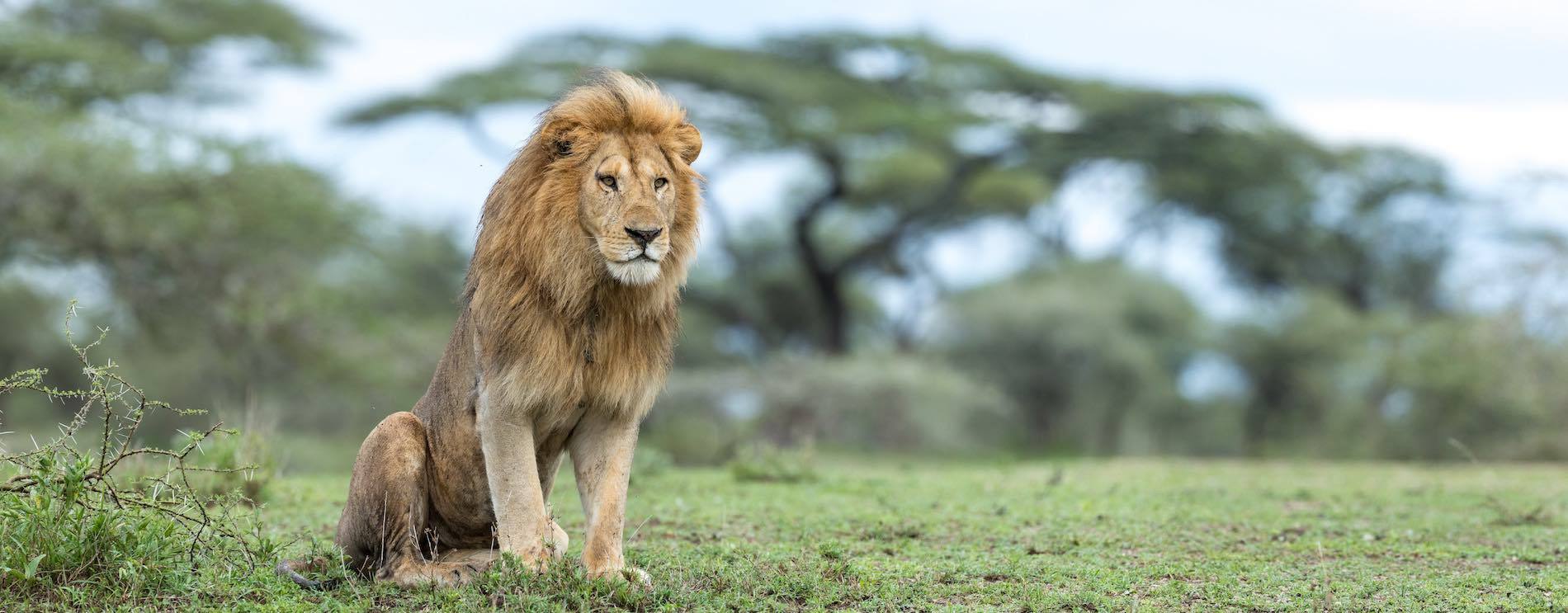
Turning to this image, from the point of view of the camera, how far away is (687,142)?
551 cm

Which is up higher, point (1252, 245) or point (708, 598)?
point (1252, 245)

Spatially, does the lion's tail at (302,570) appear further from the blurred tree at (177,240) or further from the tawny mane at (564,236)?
the blurred tree at (177,240)

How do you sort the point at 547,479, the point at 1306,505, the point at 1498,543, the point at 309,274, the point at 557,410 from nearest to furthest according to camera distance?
the point at 557,410
the point at 547,479
the point at 1498,543
the point at 1306,505
the point at 309,274

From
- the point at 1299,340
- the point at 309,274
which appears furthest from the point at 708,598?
the point at 1299,340

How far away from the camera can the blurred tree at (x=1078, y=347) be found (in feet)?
101

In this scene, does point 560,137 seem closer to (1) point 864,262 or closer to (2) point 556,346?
(2) point 556,346

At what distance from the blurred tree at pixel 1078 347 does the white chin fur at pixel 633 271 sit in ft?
82.7

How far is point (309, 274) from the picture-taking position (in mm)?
24875

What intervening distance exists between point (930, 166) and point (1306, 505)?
2223cm

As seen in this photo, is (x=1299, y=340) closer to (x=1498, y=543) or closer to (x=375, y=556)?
(x=1498, y=543)

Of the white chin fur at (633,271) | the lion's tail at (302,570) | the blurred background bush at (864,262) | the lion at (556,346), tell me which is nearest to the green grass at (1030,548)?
the lion's tail at (302,570)

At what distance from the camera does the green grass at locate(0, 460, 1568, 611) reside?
5.39 m

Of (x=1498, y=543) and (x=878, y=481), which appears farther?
(x=878, y=481)

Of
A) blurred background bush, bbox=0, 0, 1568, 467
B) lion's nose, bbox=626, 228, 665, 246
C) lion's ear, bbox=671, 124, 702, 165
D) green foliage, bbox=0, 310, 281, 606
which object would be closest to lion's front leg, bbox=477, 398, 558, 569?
lion's nose, bbox=626, 228, 665, 246
